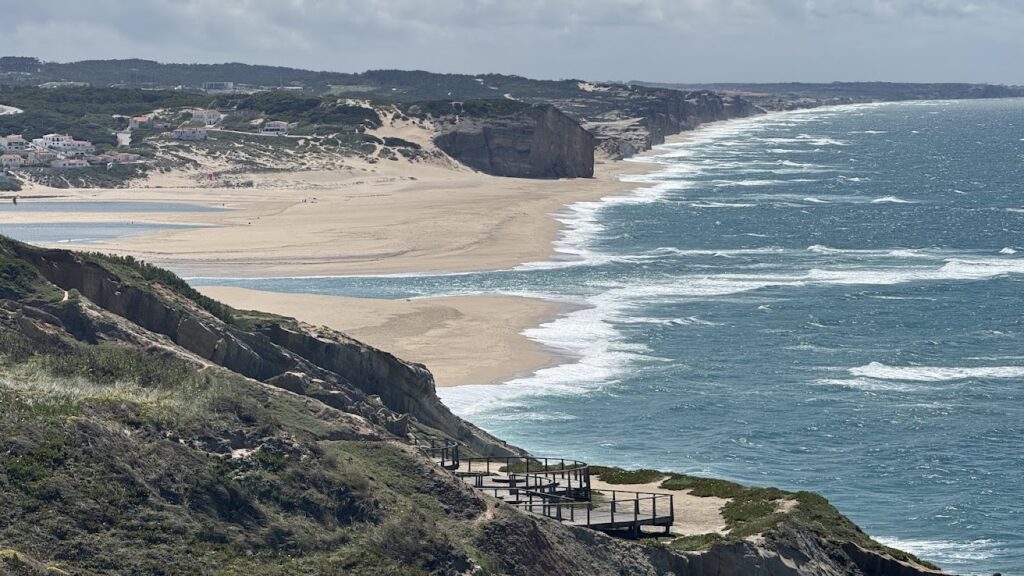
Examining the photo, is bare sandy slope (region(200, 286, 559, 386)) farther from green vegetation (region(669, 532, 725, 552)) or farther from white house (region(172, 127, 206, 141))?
white house (region(172, 127, 206, 141))

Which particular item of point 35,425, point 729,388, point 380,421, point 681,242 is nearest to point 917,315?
point 729,388

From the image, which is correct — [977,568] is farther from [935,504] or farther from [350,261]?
[350,261]

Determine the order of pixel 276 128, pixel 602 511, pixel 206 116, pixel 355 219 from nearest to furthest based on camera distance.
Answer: pixel 602 511 → pixel 355 219 → pixel 276 128 → pixel 206 116

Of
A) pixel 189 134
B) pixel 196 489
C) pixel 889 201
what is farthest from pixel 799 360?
pixel 189 134

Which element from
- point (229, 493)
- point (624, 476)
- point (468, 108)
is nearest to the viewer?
point (229, 493)

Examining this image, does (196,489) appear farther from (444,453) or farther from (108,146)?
(108,146)

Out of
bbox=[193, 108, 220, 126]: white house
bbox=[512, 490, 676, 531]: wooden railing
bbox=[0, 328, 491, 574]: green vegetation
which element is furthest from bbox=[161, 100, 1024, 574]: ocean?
bbox=[193, 108, 220, 126]: white house

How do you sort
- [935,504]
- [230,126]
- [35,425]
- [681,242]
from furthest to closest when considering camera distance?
1. [230,126]
2. [681,242]
3. [935,504]
4. [35,425]
